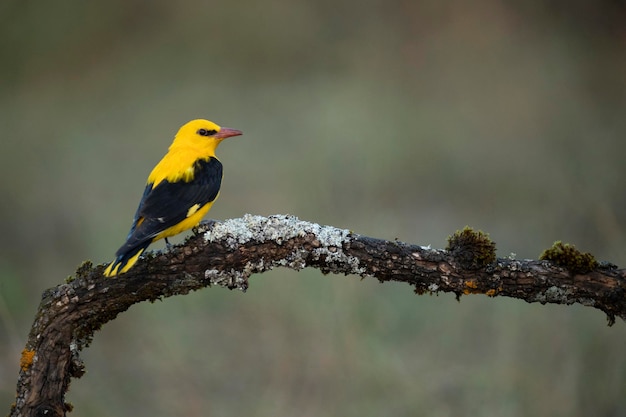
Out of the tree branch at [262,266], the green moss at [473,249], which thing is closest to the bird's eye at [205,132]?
the tree branch at [262,266]

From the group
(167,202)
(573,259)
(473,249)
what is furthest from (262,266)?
(573,259)

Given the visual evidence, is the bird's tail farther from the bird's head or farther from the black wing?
the bird's head

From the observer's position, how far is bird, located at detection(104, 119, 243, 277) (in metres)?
2.47

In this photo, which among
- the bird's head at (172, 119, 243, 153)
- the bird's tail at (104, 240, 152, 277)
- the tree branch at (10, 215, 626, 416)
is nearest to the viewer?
the bird's tail at (104, 240, 152, 277)

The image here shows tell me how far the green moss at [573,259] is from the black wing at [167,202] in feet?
4.75

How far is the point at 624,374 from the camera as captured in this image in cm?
413

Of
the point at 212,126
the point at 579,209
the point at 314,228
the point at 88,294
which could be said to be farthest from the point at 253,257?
the point at 579,209

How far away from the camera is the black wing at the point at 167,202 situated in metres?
2.49

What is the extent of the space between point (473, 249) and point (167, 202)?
49.4 inches

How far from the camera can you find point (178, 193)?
109 inches

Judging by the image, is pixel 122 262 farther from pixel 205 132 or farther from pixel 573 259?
pixel 573 259

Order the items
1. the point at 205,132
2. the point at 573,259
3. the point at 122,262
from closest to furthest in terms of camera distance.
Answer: the point at 122,262, the point at 573,259, the point at 205,132

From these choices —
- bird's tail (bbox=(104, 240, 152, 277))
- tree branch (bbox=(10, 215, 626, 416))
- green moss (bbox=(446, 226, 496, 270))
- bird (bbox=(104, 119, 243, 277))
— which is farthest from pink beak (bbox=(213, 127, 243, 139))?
green moss (bbox=(446, 226, 496, 270))

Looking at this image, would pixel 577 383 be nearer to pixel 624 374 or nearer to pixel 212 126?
pixel 624 374
